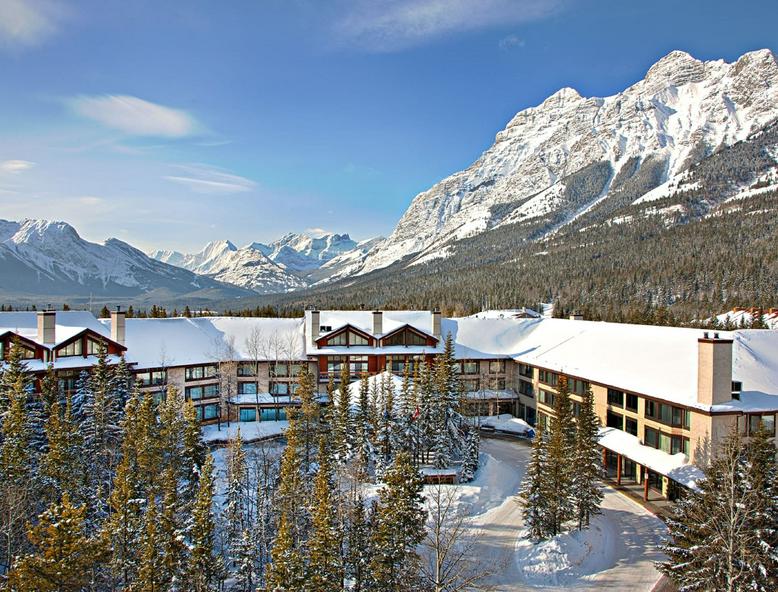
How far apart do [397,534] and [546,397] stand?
33.1 metres

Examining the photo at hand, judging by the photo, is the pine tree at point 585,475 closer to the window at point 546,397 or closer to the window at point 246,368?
the window at point 546,397

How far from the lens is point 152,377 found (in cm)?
5334

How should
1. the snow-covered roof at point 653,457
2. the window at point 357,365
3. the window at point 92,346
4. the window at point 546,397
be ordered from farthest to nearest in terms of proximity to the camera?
the window at point 357,365 → the window at point 546,397 → the window at point 92,346 → the snow-covered roof at point 653,457

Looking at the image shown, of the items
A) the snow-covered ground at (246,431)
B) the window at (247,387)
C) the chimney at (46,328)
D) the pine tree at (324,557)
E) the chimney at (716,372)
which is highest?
the chimney at (46,328)

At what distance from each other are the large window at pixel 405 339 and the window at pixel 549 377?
1395 centimetres

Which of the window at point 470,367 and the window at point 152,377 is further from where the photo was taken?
the window at point 470,367

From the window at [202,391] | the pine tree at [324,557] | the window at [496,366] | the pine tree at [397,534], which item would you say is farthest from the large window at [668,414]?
the window at [202,391]

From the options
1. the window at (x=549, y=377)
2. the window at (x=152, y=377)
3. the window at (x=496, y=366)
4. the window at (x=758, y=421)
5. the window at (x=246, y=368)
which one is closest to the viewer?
the window at (x=758, y=421)

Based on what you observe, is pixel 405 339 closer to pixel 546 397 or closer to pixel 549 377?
pixel 549 377

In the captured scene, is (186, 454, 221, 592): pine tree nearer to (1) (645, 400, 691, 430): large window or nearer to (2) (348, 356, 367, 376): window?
(1) (645, 400, 691, 430): large window

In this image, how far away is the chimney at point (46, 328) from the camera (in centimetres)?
4891

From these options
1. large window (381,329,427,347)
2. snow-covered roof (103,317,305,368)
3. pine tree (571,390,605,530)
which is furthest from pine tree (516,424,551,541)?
snow-covered roof (103,317,305,368)

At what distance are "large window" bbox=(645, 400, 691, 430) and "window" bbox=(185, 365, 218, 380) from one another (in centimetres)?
4141

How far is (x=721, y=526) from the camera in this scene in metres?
24.4
